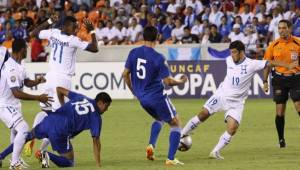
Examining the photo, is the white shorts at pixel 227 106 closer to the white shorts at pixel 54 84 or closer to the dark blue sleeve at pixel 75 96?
the white shorts at pixel 54 84

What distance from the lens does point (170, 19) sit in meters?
34.0

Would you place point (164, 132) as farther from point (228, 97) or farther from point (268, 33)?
point (268, 33)

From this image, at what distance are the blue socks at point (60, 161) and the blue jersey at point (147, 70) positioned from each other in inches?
62.6

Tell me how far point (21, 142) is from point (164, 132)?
7.40 metres

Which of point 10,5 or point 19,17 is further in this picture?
point 10,5

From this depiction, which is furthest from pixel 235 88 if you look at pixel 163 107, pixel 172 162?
pixel 172 162

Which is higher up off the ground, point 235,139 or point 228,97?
point 228,97

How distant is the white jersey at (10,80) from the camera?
529 inches

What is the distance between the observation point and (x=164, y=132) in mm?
20359

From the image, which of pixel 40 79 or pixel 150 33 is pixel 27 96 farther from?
pixel 150 33

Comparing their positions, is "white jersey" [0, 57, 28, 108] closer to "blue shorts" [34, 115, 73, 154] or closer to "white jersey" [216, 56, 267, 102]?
"blue shorts" [34, 115, 73, 154]

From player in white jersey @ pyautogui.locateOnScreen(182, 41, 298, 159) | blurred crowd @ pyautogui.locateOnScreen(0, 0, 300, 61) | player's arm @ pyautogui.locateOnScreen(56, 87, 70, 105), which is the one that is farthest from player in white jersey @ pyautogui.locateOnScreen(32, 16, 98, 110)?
blurred crowd @ pyautogui.locateOnScreen(0, 0, 300, 61)

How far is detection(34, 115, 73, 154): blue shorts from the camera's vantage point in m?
13.4

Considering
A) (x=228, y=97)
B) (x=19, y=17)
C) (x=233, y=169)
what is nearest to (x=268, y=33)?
(x=19, y=17)
